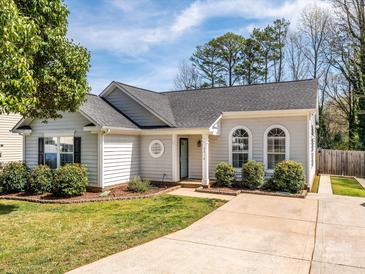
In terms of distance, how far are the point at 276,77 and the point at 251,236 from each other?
2827 centimetres

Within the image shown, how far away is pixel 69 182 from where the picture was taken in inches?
445

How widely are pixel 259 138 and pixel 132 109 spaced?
6.66 metres

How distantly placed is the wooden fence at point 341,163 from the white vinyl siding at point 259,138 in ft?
26.7

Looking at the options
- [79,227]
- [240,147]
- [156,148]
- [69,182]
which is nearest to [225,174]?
[240,147]

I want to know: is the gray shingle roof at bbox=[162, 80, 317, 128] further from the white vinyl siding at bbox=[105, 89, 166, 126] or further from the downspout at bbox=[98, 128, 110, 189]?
the downspout at bbox=[98, 128, 110, 189]

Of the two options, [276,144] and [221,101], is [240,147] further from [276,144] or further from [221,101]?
[221,101]

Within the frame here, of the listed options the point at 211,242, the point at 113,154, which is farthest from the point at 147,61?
the point at 211,242

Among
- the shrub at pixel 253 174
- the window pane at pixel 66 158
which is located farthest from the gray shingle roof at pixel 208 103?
the shrub at pixel 253 174

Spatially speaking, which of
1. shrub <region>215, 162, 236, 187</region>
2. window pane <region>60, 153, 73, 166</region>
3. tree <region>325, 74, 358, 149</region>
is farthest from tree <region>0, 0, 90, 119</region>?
tree <region>325, 74, 358, 149</region>

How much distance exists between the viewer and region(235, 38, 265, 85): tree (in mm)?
31661

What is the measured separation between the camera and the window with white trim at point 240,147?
13.6 metres

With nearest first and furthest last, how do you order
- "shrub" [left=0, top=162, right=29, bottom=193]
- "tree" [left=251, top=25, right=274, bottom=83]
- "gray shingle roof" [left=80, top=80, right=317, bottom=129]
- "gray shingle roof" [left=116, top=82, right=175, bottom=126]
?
"shrub" [left=0, top=162, right=29, bottom=193], "gray shingle roof" [left=80, top=80, right=317, bottom=129], "gray shingle roof" [left=116, top=82, right=175, bottom=126], "tree" [left=251, top=25, right=274, bottom=83]

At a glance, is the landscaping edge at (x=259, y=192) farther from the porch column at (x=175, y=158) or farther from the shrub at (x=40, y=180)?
the shrub at (x=40, y=180)

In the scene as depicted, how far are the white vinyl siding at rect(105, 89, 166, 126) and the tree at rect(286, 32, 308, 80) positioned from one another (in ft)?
72.3
